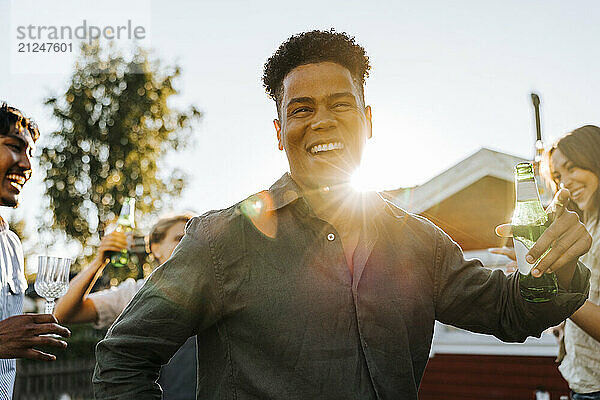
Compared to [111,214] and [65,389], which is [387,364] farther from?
[111,214]

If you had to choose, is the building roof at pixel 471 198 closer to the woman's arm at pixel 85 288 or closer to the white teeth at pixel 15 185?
the woman's arm at pixel 85 288

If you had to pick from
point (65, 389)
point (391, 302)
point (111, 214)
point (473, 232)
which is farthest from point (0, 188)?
point (111, 214)

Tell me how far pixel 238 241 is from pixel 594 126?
242 cm

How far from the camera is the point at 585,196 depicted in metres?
3.38

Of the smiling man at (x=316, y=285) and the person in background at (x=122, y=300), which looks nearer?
the smiling man at (x=316, y=285)

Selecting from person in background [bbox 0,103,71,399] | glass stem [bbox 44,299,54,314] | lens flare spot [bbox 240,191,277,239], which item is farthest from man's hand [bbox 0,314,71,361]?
lens flare spot [bbox 240,191,277,239]

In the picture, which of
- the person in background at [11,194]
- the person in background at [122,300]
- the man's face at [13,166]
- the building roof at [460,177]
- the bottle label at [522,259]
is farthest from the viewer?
the building roof at [460,177]

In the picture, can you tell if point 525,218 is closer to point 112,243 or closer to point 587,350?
point 587,350

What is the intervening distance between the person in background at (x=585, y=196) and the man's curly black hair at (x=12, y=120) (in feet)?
10.5

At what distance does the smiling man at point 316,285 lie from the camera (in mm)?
1891

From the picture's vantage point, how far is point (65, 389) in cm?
1727

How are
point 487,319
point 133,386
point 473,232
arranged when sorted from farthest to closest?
point 473,232, point 487,319, point 133,386

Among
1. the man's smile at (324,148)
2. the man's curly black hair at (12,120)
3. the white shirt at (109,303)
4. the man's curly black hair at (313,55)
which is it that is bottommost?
the white shirt at (109,303)

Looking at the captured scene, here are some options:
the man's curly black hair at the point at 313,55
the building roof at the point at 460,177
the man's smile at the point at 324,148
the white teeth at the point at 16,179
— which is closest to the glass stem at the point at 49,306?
the white teeth at the point at 16,179
